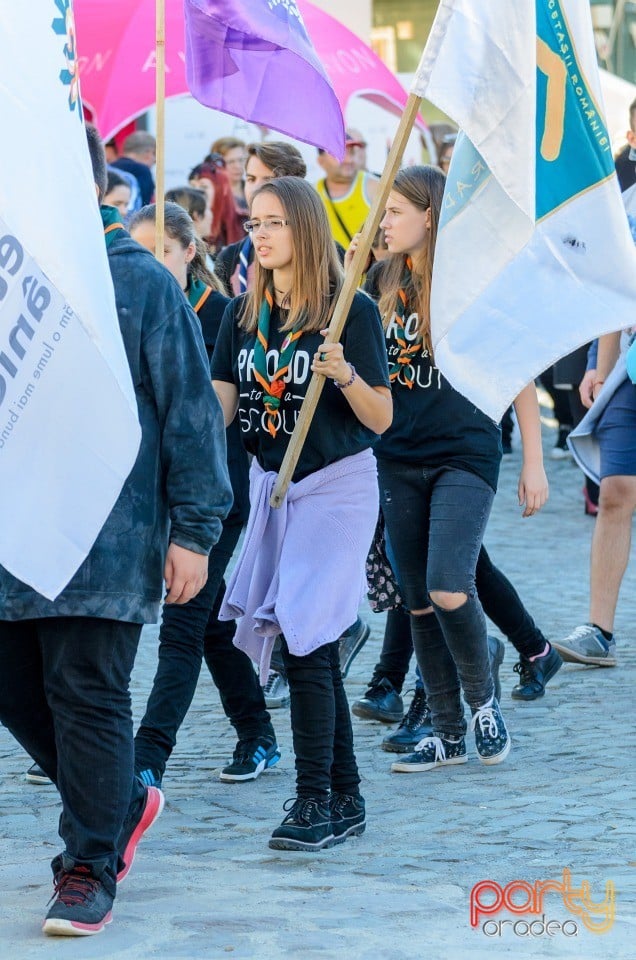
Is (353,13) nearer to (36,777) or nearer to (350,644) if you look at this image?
(350,644)

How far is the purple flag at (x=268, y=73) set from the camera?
5480mm

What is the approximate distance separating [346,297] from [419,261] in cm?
101

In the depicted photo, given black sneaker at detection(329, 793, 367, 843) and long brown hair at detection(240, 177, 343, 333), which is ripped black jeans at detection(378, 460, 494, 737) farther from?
long brown hair at detection(240, 177, 343, 333)

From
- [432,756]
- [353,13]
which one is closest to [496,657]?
[432,756]

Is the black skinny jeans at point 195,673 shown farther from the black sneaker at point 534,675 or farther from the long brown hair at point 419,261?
Result: the black sneaker at point 534,675

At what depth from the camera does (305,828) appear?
448 cm

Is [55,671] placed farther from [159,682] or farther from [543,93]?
[543,93]

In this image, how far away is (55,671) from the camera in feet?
12.5

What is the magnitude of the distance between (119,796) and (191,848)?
74 cm

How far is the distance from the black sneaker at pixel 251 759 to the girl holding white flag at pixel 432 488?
1.43 feet

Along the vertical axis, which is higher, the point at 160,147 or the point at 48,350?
the point at 160,147

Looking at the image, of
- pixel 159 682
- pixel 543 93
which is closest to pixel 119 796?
pixel 159 682

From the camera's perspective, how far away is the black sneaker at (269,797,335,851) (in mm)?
4461

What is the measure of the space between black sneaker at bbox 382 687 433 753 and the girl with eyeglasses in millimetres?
1030
